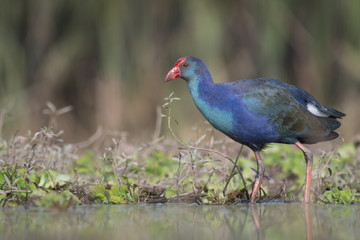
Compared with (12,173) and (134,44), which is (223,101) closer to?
(12,173)

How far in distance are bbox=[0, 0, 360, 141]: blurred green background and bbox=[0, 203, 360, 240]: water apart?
3.14 metres

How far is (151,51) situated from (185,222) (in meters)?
4.13

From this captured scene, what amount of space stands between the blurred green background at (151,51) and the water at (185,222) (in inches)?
124

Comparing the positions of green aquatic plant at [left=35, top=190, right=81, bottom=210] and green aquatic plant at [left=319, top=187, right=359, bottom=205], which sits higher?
green aquatic plant at [left=319, top=187, right=359, bottom=205]

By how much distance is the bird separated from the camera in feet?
12.8

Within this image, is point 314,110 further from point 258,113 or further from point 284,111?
point 258,113

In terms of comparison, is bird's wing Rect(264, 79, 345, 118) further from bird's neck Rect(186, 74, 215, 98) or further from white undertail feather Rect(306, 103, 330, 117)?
bird's neck Rect(186, 74, 215, 98)

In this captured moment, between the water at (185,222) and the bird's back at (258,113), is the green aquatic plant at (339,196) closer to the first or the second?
the water at (185,222)

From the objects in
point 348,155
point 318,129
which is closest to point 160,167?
point 318,129

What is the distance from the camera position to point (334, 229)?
9.09ft

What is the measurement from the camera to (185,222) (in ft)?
9.91

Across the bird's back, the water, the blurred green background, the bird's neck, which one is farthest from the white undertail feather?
the blurred green background

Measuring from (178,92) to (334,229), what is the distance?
4.31 metres

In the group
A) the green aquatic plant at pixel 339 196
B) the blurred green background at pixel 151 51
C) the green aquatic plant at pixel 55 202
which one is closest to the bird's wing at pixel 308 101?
the green aquatic plant at pixel 339 196
